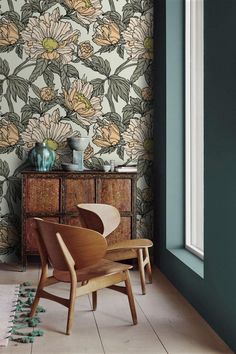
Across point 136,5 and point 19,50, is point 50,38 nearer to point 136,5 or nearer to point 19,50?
point 19,50

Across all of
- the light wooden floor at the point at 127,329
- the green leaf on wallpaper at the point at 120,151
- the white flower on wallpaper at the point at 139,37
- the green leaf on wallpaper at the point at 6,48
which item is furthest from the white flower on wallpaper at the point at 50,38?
the light wooden floor at the point at 127,329

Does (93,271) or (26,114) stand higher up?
(26,114)

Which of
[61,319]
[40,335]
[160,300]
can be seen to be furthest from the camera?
[160,300]

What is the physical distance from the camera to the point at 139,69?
6.62 meters

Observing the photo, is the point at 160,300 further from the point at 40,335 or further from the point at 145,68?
the point at 145,68

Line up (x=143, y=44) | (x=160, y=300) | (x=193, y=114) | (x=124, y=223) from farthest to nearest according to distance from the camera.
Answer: (x=143, y=44) → (x=124, y=223) → (x=193, y=114) → (x=160, y=300)

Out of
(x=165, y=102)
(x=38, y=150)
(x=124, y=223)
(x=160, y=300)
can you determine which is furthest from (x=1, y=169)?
(x=160, y=300)

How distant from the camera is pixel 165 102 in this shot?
6.03 meters

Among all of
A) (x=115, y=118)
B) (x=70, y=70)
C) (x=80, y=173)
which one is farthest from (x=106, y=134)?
(x=70, y=70)

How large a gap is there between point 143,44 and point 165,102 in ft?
3.12

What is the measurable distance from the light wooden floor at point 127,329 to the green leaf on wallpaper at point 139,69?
2.50 metres

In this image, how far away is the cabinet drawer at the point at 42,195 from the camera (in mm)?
6105

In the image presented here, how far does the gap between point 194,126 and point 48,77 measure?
5.86 ft

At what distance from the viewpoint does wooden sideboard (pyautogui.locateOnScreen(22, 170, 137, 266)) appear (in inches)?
241
